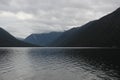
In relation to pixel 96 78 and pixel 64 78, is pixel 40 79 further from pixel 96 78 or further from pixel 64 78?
pixel 96 78

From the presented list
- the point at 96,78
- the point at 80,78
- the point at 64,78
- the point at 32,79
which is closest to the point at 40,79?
the point at 32,79

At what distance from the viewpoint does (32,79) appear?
5175 cm

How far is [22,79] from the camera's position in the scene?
50906 millimetres

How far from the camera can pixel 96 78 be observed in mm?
52500

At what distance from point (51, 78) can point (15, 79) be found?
10.2 metres

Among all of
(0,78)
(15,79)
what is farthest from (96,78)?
(0,78)

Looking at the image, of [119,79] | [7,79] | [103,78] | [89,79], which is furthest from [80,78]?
[7,79]

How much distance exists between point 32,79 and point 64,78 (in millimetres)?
9193

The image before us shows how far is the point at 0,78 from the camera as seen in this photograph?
52.2 metres

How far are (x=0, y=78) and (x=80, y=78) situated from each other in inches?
908

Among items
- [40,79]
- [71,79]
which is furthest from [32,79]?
[71,79]

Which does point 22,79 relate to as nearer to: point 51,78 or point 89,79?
point 51,78

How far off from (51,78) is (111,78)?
56.7 feet

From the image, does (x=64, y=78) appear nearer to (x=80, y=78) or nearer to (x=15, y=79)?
(x=80, y=78)
